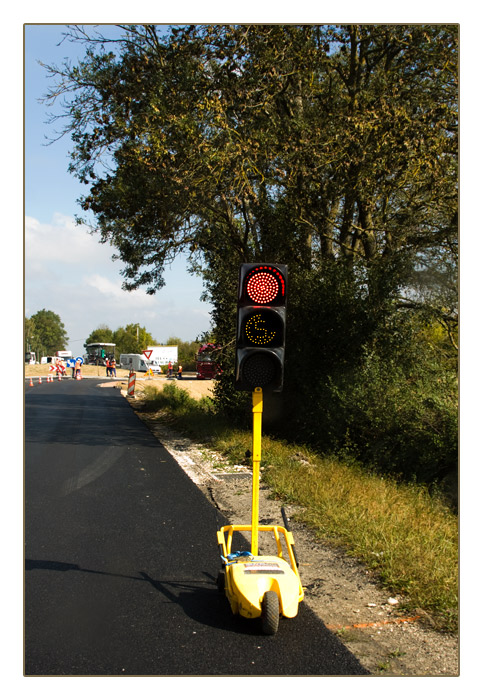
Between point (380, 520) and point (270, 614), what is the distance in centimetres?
286

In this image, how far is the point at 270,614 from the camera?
4.04 metres

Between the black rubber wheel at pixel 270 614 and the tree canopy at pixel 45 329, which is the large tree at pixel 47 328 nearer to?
the tree canopy at pixel 45 329

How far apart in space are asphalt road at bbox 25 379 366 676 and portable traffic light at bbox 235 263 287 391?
5.59ft

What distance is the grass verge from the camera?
195 inches

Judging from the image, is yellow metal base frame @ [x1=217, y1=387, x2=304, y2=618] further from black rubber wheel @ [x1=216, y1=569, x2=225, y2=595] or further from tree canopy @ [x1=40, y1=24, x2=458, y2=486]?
tree canopy @ [x1=40, y1=24, x2=458, y2=486]

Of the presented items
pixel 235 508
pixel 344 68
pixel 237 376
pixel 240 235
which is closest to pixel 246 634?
pixel 237 376

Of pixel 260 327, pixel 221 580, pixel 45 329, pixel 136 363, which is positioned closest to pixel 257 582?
pixel 221 580

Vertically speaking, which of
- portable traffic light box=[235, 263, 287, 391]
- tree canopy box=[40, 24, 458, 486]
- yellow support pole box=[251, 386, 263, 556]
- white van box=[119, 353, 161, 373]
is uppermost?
tree canopy box=[40, 24, 458, 486]

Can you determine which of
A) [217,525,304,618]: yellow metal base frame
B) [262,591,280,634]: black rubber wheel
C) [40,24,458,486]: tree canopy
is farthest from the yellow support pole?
[40,24,458,486]: tree canopy

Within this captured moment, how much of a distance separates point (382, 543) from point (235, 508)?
8.12 feet

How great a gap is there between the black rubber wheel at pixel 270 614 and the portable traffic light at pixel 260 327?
1.39 metres

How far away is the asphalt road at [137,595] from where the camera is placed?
3.77 metres

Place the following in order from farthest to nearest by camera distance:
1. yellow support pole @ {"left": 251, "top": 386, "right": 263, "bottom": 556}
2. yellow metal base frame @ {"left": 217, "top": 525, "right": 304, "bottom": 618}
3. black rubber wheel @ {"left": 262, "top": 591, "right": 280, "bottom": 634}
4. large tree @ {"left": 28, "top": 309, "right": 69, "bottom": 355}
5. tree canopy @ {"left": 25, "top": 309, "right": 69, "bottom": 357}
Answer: large tree @ {"left": 28, "top": 309, "right": 69, "bottom": 355} → tree canopy @ {"left": 25, "top": 309, "right": 69, "bottom": 357} → yellow support pole @ {"left": 251, "top": 386, "right": 263, "bottom": 556} → yellow metal base frame @ {"left": 217, "top": 525, "right": 304, "bottom": 618} → black rubber wheel @ {"left": 262, "top": 591, "right": 280, "bottom": 634}

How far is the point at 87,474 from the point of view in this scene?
10297 mm
